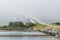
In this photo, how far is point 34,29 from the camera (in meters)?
12.6

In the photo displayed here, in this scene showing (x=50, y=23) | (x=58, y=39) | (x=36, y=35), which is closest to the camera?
(x=58, y=39)

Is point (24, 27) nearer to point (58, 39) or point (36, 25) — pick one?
point (36, 25)

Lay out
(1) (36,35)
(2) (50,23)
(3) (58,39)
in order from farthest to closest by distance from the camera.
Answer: (1) (36,35)
(2) (50,23)
(3) (58,39)

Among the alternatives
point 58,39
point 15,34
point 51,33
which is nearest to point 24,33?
point 15,34

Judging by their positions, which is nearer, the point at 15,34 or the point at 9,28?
the point at 9,28

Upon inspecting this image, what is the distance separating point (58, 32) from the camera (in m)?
12.7

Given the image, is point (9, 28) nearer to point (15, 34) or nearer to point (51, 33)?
point (15, 34)

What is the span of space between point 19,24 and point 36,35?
52.4 inches

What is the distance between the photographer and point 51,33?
13422mm

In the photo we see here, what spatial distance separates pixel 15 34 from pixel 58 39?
124 inches

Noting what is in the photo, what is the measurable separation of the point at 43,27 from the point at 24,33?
3.94ft

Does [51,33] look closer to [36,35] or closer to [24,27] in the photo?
[36,35]

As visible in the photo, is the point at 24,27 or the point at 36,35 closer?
the point at 24,27

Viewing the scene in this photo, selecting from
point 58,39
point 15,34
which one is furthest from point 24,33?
point 58,39
